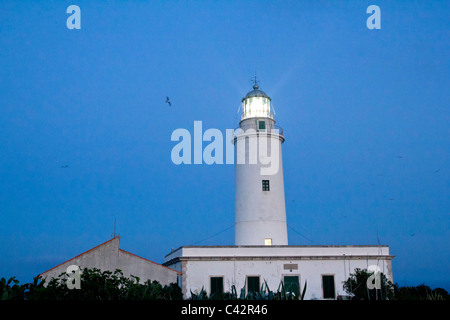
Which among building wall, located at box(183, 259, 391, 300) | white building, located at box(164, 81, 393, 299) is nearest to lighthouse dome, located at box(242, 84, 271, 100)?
white building, located at box(164, 81, 393, 299)

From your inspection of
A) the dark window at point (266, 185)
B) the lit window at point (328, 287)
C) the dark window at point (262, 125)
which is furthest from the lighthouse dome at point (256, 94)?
the lit window at point (328, 287)

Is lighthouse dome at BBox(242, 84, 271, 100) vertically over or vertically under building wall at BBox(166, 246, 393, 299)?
over

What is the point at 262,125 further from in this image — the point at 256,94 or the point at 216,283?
the point at 216,283

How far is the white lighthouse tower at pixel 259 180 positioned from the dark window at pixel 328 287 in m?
3.44

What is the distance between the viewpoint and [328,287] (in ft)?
74.7

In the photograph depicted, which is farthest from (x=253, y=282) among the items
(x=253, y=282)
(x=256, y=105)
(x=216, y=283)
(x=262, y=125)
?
(x=256, y=105)

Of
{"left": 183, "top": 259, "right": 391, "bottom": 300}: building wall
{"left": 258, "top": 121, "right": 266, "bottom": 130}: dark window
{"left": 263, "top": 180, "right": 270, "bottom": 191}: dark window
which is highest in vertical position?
{"left": 258, "top": 121, "right": 266, "bottom": 130}: dark window

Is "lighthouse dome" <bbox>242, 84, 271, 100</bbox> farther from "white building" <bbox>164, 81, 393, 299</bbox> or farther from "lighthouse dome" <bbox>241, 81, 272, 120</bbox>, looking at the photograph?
"white building" <bbox>164, 81, 393, 299</bbox>

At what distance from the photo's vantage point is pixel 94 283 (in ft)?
26.6

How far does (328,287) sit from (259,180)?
7.18 metres

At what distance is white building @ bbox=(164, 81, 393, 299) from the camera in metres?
22.5

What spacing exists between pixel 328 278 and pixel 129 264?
10.6m
